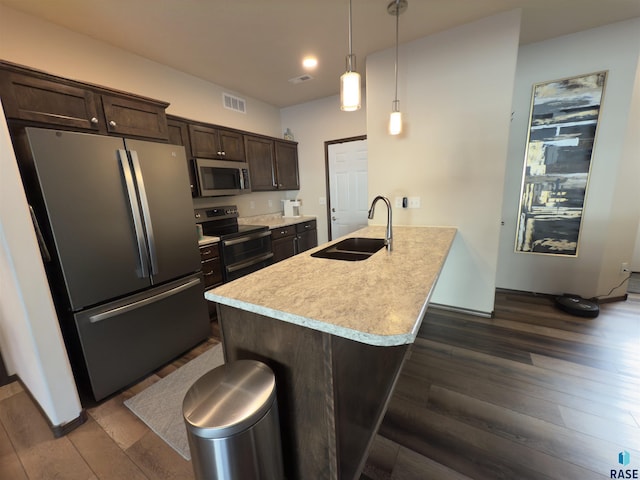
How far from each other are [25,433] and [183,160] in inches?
81.0

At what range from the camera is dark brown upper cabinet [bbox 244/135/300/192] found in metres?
3.60

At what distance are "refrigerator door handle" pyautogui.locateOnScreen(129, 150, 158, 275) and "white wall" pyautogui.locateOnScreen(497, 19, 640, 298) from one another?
146 inches

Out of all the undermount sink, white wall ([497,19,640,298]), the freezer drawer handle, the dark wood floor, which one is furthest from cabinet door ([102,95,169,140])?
white wall ([497,19,640,298])

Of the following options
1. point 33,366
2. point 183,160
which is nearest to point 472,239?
point 183,160

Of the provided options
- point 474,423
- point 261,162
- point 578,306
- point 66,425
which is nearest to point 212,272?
point 66,425

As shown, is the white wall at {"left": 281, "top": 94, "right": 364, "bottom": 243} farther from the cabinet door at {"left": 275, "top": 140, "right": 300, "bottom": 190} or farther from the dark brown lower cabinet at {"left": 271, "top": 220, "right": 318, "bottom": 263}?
the dark brown lower cabinet at {"left": 271, "top": 220, "right": 318, "bottom": 263}

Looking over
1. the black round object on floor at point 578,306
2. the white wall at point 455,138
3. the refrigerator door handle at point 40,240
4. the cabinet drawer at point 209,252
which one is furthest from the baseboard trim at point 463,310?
the refrigerator door handle at point 40,240

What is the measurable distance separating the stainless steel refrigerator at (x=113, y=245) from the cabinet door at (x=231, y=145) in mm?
1100

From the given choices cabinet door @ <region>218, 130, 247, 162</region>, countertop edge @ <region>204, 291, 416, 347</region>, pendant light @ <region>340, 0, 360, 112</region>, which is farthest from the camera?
cabinet door @ <region>218, 130, 247, 162</region>

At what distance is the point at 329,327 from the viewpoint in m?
0.79

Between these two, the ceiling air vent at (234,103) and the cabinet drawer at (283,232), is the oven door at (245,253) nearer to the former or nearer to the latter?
the cabinet drawer at (283,232)

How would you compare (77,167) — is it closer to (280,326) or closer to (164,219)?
(164,219)

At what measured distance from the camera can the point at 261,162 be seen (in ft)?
12.3

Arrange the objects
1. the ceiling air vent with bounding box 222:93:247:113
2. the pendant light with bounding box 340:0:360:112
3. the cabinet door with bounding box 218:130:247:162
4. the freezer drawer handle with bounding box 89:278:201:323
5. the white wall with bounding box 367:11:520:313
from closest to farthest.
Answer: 1. the pendant light with bounding box 340:0:360:112
2. the freezer drawer handle with bounding box 89:278:201:323
3. the white wall with bounding box 367:11:520:313
4. the cabinet door with bounding box 218:130:247:162
5. the ceiling air vent with bounding box 222:93:247:113
